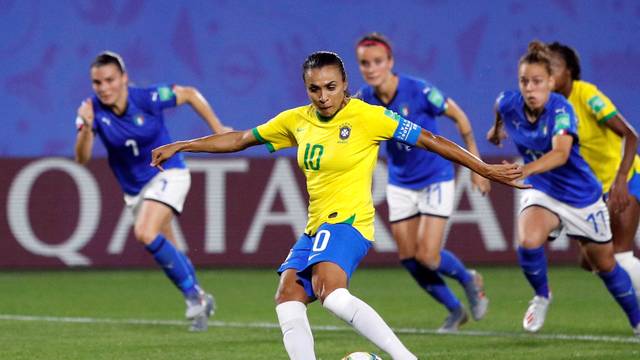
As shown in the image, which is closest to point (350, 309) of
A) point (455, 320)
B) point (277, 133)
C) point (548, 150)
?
point (277, 133)

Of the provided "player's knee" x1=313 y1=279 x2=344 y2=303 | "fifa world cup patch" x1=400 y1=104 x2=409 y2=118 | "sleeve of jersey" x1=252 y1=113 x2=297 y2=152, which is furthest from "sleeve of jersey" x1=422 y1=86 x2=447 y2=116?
"player's knee" x1=313 y1=279 x2=344 y2=303

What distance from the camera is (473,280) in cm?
995

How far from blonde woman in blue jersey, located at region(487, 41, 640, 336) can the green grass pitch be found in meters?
0.48

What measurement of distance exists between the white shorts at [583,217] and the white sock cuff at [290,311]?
280cm

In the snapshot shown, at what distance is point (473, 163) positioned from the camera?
661 cm

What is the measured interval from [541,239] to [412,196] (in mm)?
1278

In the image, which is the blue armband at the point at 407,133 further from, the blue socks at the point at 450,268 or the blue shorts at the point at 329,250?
the blue socks at the point at 450,268

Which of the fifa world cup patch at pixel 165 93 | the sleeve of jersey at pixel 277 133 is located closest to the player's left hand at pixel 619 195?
the sleeve of jersey at pixel 277 133

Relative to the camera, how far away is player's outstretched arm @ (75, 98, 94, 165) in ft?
31.0

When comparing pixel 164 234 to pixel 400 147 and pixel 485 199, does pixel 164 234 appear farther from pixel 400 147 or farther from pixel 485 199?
pixel 485 199

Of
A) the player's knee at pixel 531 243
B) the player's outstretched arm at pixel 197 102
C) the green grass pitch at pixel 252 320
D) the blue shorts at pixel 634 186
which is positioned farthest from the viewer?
the player's outstretched arm at pixel 197 102

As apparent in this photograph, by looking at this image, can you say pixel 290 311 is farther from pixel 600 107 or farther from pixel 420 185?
pixel 600 107

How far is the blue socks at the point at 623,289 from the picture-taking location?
883cm

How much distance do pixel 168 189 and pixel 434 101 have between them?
209cm
